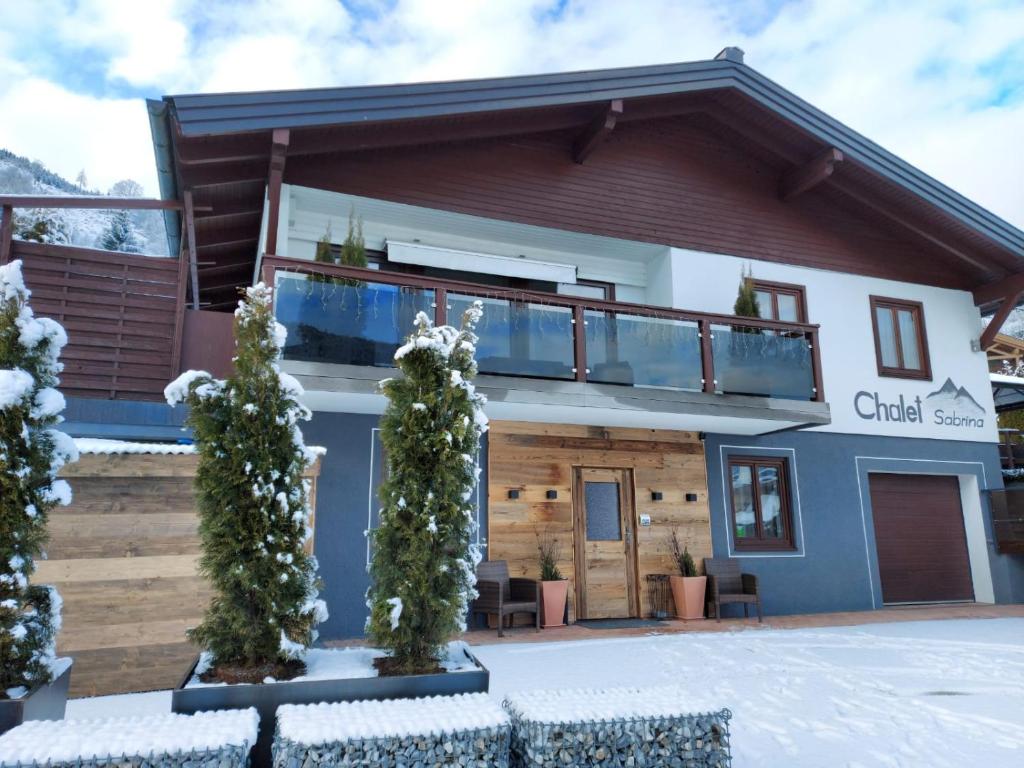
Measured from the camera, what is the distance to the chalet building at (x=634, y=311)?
25.8 ft

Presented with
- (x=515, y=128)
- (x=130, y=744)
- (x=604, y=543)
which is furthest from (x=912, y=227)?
(x=130, y=744)

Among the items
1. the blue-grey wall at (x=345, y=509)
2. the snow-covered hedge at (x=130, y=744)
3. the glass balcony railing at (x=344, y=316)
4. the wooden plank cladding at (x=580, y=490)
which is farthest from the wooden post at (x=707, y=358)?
the snow-covered hedge at (x=130, y=744)

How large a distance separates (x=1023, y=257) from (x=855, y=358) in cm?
317

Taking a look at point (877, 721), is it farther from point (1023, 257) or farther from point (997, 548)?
point (1023, 257)

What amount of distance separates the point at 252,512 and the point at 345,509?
4605 millimetres

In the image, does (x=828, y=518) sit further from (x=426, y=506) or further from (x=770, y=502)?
(x=426, y=506)

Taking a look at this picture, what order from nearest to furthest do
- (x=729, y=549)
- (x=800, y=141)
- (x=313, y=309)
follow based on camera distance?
(x=313, y=309) → (x=729, y=549) → (x=800, y=141)

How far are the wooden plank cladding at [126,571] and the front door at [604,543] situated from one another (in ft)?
16.7

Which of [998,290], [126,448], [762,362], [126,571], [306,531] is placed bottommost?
[126,571]

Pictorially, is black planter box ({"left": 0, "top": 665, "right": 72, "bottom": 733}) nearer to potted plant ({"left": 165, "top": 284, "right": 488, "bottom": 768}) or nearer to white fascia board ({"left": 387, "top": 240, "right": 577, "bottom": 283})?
potted plant ({"left": 165, "top": 284, "right": 488, "bottom": 768})

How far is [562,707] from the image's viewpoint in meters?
3.14

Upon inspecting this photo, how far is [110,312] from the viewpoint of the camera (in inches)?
314

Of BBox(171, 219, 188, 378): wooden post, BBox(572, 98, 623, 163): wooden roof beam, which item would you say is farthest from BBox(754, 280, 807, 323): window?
BBox(171, 219, 188, 378): wooden post

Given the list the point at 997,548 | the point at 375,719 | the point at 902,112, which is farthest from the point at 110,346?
the point at 902,112
